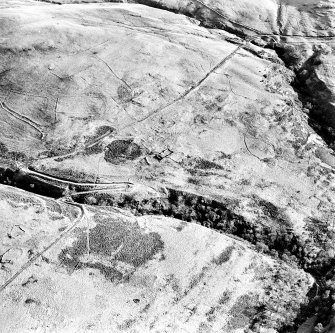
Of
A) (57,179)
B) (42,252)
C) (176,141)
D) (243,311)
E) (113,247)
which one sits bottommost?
(243,311)

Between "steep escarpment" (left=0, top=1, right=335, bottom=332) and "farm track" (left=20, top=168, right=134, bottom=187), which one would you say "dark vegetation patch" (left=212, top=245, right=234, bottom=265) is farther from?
"farm track" (left=20, top=168, right=134, bottom=187)

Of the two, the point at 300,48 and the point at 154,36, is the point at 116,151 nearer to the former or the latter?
the point at 154,36

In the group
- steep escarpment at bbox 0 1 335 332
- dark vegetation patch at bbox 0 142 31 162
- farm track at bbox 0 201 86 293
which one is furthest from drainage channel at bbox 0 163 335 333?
farm track at bbox 0 201 86 293

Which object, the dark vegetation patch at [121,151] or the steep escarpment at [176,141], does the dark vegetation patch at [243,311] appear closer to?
the steep escarpment at [176,141]

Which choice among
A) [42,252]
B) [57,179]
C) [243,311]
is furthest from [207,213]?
[42,252]

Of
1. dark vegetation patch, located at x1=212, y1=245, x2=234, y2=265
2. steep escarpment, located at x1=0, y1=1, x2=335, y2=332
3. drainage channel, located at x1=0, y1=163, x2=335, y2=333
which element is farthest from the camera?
drainage channel, located at x1=0, y1=163, x2=335, y2=333

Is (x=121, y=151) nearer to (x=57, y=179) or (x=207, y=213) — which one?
(x=57, y=179)
